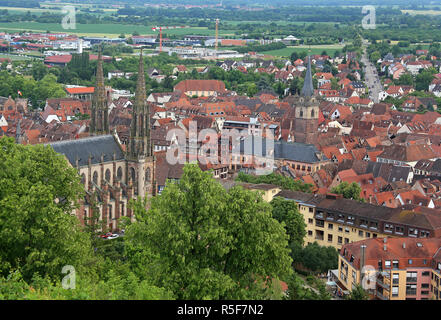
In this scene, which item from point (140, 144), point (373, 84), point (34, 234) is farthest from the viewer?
point (373, 84)

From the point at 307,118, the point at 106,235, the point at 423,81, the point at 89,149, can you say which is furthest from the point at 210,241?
the point at 423,81

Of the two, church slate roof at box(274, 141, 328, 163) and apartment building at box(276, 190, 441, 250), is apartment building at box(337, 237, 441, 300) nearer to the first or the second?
apartment building at box(276, 190, 441, 250)

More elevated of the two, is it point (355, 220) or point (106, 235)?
point (355, 220)

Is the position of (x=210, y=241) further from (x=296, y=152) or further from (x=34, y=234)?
(x=296, y=152)

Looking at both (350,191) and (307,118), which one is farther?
(307,118)

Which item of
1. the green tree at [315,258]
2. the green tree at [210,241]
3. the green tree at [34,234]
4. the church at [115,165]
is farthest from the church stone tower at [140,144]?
the green tree at [210,241]

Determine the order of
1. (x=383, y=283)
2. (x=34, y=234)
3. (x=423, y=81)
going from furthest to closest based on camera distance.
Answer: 1. (x=423, y=81)
2. (x=383, y=283)
3. (x=34, y=234)

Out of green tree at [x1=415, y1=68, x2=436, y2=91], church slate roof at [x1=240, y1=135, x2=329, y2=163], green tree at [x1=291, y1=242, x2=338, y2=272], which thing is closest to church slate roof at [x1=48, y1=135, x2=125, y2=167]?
green tree at [x1=291, y1=242, x2=338, y2=272]

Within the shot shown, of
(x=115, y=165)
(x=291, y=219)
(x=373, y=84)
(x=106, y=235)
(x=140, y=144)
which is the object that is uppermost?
(x=140, y=144)
